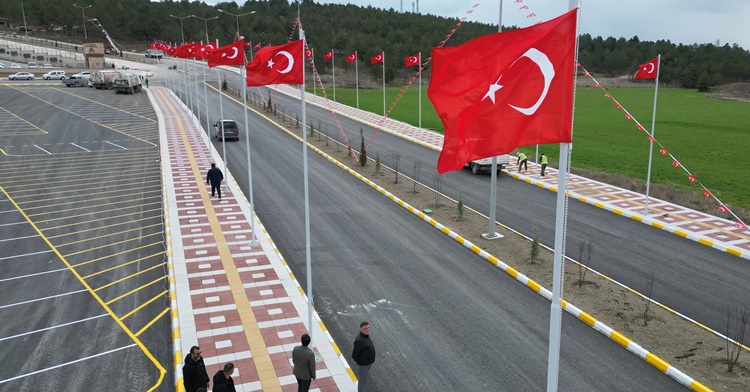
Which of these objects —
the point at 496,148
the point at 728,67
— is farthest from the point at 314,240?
the point at 728,67

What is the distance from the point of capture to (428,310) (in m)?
13.8

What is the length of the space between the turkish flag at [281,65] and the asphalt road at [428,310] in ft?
18.5

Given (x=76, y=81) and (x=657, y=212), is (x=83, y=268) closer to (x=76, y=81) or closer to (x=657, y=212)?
(x=657, y=212)

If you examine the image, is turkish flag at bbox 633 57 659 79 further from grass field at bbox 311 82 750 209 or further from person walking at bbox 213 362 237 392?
person walking at bbox 213 362 237 392

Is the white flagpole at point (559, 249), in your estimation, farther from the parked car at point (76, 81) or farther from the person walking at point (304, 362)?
the parked car at point (76, 81)

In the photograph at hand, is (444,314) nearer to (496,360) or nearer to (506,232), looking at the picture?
(496,360)

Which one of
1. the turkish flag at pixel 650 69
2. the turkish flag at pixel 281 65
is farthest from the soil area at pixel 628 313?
the turkish flag at pixel 281 65

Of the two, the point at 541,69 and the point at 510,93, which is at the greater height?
the point at 541,69

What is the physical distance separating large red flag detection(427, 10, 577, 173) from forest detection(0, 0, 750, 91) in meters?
82.7

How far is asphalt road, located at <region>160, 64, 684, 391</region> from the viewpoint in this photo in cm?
1103

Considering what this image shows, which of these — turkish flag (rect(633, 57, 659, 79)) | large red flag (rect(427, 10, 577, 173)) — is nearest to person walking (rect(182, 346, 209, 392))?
large red flag (rect(427, 10, 577, 173))

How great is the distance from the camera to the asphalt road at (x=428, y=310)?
1103cm

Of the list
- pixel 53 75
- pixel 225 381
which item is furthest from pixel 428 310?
pixel 53 75

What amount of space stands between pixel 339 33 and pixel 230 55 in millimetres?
86297
